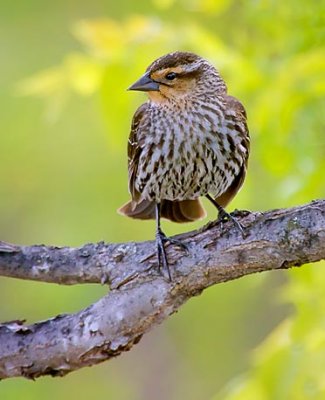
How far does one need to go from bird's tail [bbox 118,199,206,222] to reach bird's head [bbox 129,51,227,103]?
0.47 meters

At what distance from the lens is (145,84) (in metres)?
4.22

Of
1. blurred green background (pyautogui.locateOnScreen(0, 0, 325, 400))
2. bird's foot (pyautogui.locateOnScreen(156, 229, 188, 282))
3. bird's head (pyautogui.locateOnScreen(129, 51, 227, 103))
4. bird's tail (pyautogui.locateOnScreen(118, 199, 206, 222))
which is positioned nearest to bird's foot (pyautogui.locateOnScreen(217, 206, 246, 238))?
bird's foot (pyautogui.locateOnScreen(156, 229, 188, 282))

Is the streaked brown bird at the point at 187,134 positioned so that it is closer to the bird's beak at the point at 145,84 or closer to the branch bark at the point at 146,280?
the bird's beak at the point at 145,84

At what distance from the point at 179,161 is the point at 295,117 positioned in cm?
44

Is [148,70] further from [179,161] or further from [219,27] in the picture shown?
[219,27]

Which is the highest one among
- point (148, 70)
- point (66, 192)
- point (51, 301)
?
point (66, 192)

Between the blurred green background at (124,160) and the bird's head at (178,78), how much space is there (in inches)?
2.2

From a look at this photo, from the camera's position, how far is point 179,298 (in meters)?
3.59

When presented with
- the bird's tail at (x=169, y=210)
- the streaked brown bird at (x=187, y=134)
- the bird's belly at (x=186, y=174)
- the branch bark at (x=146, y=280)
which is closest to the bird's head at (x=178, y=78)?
the streaked brown bird at (x=187, y=134)

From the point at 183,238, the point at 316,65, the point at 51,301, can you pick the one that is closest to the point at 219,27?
the point at 51,301

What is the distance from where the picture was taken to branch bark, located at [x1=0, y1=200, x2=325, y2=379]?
345 centimetres

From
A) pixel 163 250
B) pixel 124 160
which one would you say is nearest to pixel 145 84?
pixel 163 250

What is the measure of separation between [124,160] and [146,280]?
255 centimetres

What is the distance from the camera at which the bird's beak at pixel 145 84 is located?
13.6 feet
